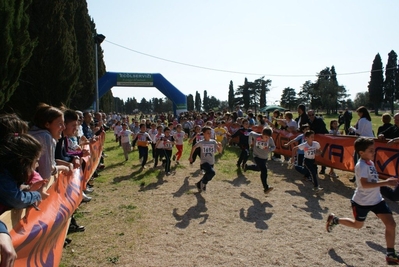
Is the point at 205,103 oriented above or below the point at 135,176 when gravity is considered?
above

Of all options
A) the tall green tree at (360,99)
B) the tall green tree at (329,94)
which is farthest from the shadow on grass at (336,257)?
the tall green tree at (360,99)

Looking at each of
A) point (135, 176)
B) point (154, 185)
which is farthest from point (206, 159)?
point (135, 176)

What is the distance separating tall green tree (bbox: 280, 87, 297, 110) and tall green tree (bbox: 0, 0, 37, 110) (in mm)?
72121

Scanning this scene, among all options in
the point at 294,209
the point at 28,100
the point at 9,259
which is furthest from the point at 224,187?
the point at 28,100

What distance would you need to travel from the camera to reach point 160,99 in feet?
396

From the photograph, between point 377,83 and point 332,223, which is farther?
point 377,83

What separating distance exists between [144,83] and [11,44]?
21594 millimetres

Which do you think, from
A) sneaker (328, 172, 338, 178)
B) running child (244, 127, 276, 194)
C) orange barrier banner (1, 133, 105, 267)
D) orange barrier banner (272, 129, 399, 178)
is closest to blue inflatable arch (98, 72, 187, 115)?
orange barrier banner (272, 129, 399, 178)

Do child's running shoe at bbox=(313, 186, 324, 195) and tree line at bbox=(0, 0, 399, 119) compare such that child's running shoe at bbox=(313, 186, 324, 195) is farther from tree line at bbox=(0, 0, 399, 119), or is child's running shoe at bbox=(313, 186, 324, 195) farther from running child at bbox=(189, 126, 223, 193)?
tree line at bbox=(0, 0, 399, 119)

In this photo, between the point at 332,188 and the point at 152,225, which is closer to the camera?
the point at 152,225

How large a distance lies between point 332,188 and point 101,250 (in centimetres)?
636

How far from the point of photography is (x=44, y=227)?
3.06 m

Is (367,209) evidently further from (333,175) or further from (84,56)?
(84,56)

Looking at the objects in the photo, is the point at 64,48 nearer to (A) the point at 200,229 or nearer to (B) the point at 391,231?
(A) the point at 200,229
